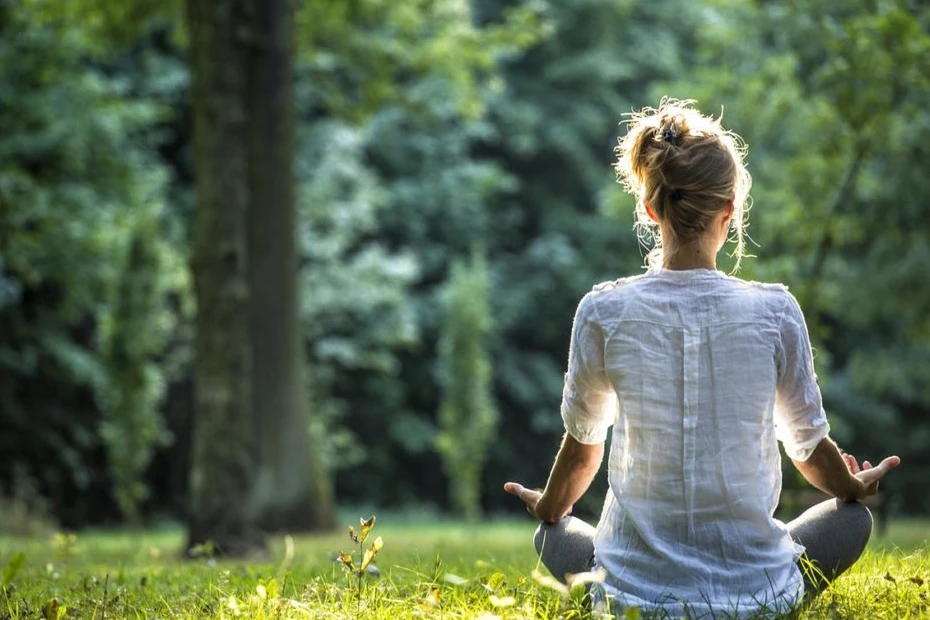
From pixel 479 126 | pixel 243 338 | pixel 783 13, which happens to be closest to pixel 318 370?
pixel 479 126

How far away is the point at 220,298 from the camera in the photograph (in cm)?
909

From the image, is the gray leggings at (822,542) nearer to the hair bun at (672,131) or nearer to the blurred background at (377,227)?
the hair bun at (672,131)

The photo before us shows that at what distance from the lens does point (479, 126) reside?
81.0 feet

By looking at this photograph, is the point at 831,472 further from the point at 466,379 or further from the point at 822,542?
the point at 466,379

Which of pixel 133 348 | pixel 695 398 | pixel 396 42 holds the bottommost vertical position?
pixel 133 348

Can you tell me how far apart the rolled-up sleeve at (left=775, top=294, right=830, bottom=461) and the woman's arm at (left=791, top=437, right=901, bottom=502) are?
3 cm

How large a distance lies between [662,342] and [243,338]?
21.2ft

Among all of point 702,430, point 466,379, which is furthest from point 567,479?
point 466,379

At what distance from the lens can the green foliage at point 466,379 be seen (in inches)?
821

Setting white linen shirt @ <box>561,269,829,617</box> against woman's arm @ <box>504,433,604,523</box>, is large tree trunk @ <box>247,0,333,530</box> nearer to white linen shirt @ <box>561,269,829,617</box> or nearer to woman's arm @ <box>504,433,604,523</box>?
woman's arm @ <box>504,433,604,523</box>

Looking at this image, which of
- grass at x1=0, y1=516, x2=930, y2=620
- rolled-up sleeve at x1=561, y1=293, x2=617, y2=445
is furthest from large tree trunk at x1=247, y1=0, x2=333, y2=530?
rolled-up sleeve at x1=561, y1=293, x2=617, y2=445

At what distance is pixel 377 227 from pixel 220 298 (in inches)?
631

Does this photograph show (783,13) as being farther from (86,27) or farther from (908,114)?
(86,27)

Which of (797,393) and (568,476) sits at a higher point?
(797,393)
